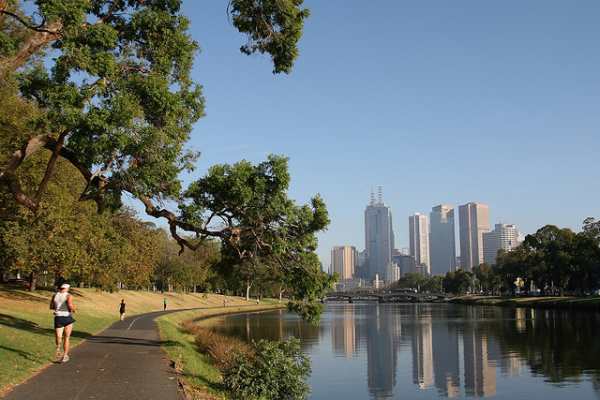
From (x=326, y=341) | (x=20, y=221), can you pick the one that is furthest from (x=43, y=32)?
(x=326, y=341)

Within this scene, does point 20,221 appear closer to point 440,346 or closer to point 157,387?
point 157,387

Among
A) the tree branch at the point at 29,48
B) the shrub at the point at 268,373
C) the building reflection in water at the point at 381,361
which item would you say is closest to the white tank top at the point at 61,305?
the shrub at the point at 268,373

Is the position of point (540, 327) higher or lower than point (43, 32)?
lower

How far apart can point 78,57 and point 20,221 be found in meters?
21.4

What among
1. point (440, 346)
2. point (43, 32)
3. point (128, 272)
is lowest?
point (440, 346)

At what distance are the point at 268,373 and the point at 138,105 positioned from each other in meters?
8.01

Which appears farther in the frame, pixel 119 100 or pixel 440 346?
pixel 440 346

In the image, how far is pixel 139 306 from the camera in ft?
233

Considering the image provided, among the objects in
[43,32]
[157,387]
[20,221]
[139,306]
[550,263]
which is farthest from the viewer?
[550,263]

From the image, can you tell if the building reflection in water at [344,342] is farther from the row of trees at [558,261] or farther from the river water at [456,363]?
the row of trees at [558,261]

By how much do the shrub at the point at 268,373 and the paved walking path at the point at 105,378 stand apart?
1.80 meters

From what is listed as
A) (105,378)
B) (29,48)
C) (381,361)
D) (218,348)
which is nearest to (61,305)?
(105,378)

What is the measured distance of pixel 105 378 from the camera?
1502 centimetres

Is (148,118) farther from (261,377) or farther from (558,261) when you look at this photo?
(558,261)
